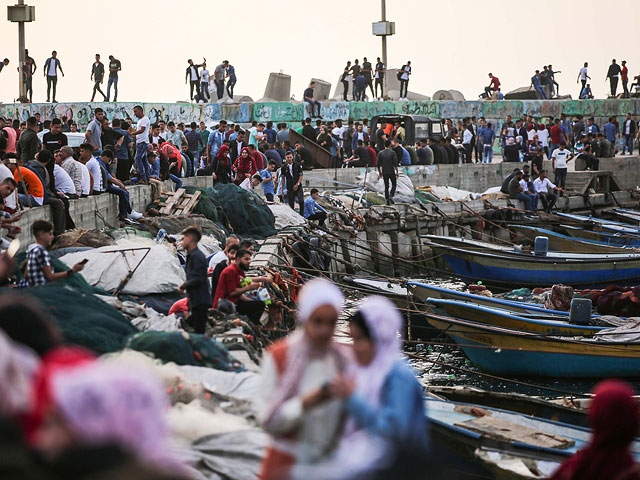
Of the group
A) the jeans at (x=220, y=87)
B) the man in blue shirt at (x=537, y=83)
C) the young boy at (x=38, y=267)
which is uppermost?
the man in blue shirt at (x=537, y=83)

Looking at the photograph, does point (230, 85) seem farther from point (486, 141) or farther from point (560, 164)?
point (560, 164)

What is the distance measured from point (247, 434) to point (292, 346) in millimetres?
2635

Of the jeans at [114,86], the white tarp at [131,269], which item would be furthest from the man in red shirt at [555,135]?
the white tarp at [131,269]

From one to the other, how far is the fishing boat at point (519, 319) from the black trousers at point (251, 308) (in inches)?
218

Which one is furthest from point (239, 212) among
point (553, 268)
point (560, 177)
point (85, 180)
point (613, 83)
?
point (613, 83)

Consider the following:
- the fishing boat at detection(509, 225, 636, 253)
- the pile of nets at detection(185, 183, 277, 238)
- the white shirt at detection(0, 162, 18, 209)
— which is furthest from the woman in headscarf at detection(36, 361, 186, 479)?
the fishing boat at detection(509, 225, 636, 253)

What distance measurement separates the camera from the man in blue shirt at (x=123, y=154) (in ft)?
58.6

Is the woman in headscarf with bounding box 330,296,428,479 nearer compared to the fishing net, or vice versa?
the woman in headscarf with bounding box 330,296,428,479

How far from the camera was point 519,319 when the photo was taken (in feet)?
51.1

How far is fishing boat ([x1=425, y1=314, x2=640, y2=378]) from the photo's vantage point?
47.5 feet

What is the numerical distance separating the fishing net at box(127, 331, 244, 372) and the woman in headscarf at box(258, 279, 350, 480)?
13.2 ft

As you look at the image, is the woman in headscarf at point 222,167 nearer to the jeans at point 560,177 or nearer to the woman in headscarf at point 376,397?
the jeans at point 560,177

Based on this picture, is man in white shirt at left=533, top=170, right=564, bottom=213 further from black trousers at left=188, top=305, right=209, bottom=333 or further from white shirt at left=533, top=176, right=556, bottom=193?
black trousers at left=188, top=305, right=209, bottom=333

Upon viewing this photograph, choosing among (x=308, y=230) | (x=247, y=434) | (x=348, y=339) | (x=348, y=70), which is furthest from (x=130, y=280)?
(x=348, y=70)
